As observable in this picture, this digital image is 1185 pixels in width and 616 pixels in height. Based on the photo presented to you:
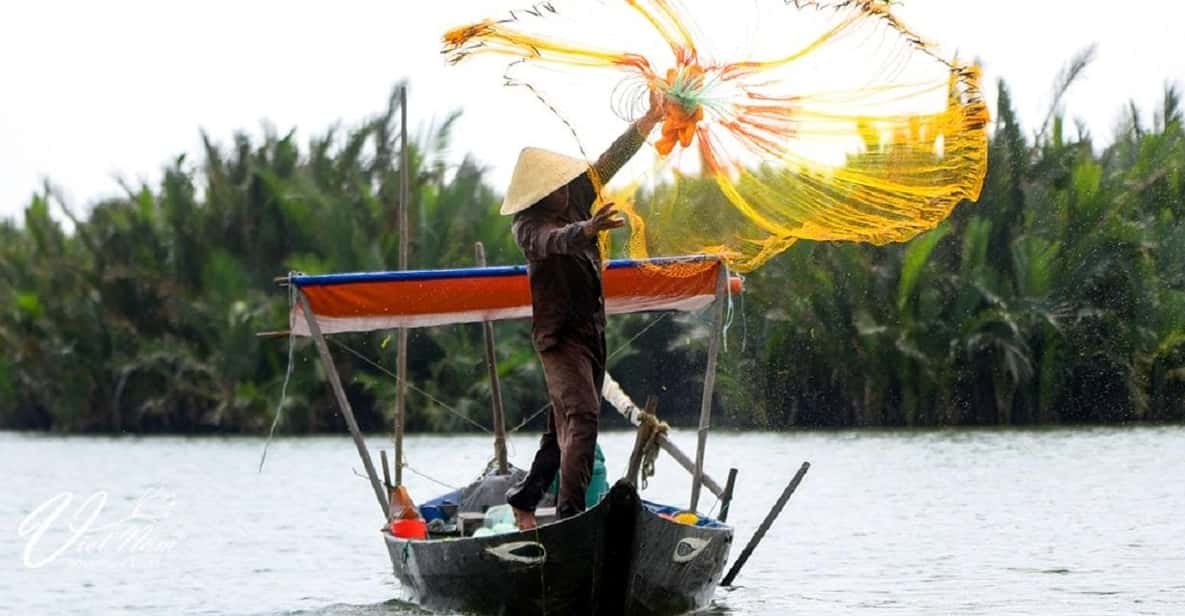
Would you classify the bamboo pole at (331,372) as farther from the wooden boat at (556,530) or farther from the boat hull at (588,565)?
the boat hull at (588,565)

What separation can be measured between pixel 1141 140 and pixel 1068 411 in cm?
360

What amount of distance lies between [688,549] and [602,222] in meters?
2.30

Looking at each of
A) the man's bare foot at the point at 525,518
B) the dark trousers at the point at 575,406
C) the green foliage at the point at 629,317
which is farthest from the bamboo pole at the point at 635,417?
the green foliage at the point at 629,317

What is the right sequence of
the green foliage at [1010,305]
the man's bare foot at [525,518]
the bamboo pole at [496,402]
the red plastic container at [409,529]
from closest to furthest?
the man's bare foot at [525,518], the red plastic container at [409,529], the bamboo pole at [496,402], the green foliage at [1010,305]

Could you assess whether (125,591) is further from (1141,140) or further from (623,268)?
(1141,140)

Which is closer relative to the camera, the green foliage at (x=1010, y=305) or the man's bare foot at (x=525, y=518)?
the man's bare foot at (x=525, y=518)

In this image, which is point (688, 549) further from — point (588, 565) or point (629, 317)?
point (629, 317)

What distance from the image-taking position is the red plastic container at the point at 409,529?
12414 millimetres

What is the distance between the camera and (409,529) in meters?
12.4

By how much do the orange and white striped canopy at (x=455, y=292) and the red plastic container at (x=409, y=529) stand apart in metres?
1.19

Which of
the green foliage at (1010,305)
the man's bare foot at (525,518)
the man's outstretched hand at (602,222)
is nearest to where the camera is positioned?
the man's outstretched hand at (602,222)

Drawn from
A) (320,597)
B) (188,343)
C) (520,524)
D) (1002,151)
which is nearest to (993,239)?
(1002,151)

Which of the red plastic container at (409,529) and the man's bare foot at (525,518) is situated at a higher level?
the man's bare foot at (525,518)

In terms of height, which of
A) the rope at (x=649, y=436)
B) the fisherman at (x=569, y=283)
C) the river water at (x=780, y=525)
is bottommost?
the river water at (x=780, y=525)
